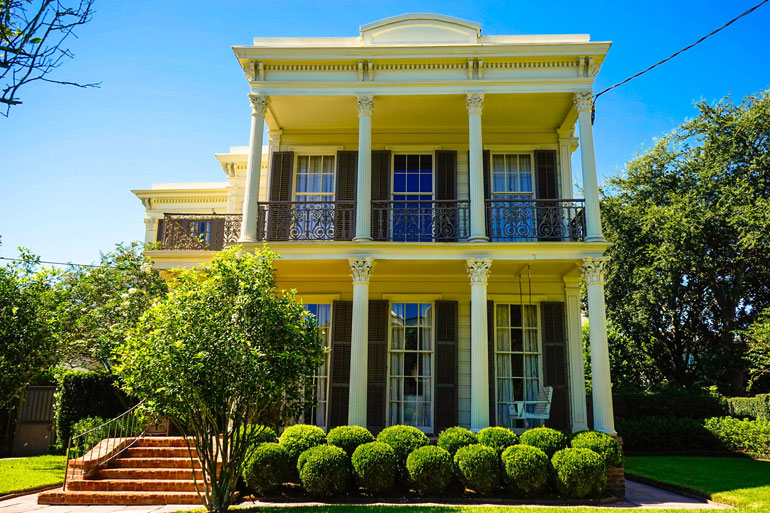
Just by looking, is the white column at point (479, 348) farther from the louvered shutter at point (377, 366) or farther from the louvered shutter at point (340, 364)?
the louvered shutter at point (340, 364)

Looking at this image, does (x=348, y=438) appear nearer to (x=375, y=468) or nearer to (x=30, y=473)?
(x=375, y=468)

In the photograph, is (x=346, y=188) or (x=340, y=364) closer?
(x=340, y=364)

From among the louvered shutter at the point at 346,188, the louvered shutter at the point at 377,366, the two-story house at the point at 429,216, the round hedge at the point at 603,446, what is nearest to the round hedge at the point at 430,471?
the two-story house at the point at 429,216

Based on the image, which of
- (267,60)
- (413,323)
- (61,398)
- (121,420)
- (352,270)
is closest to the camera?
(121,420)

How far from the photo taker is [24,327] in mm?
9742

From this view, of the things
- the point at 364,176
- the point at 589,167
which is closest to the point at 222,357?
the point at 364,176

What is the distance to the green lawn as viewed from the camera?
27.0 ft

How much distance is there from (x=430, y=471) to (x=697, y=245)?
559 inches

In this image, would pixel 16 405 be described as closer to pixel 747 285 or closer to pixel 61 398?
pixel 61 398

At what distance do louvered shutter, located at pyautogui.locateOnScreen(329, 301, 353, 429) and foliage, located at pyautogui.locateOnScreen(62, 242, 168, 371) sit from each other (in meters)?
3.86

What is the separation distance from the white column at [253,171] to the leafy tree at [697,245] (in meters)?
14.0

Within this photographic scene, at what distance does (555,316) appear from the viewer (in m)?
11.9

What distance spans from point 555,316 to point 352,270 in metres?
4.79

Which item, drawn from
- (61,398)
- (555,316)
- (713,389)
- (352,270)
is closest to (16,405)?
(61,398)
